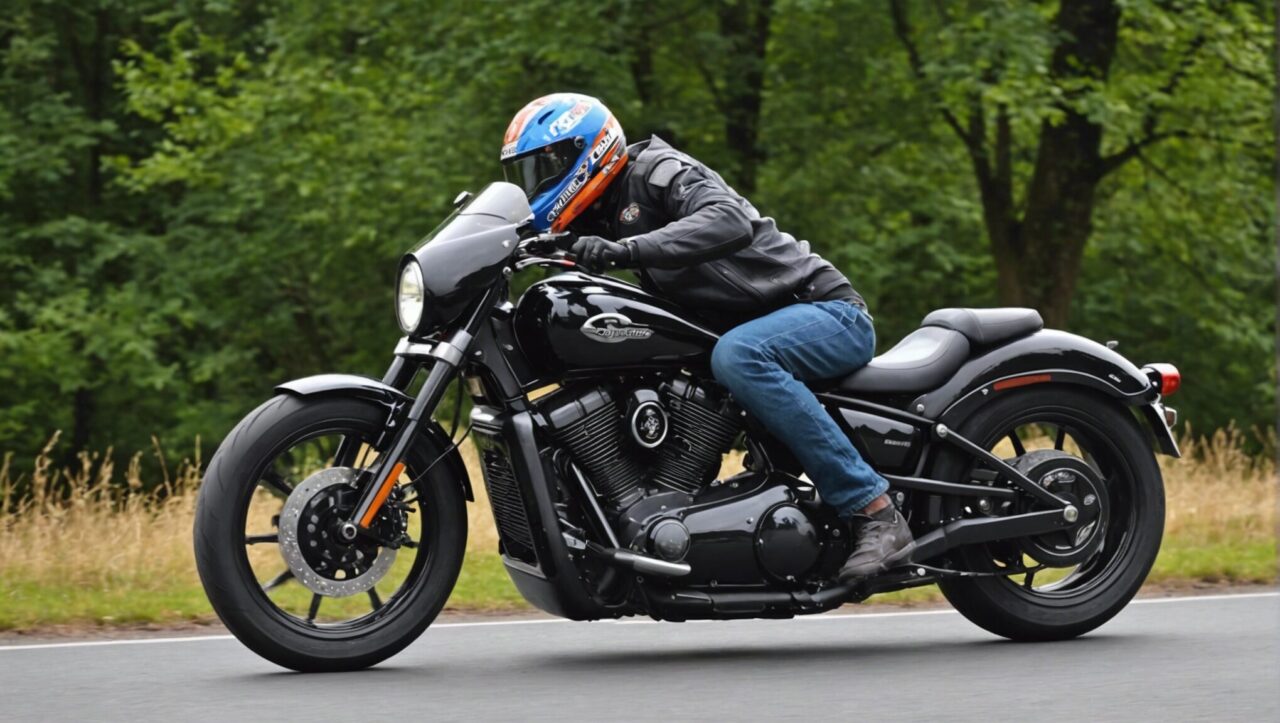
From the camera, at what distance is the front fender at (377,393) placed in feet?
19.1

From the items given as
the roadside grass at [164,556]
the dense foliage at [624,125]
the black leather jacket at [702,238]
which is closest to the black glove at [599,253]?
the black leather jacket at [702,238]

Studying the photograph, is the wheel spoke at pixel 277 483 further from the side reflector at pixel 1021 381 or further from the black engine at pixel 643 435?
the side reflector at pixel 1021 381

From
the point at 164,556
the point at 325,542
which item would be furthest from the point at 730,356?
the point at 164,556

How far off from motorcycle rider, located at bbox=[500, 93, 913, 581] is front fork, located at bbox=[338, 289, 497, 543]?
1.68 ft

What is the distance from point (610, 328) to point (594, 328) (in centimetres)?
6

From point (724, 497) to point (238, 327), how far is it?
1869 centimetres

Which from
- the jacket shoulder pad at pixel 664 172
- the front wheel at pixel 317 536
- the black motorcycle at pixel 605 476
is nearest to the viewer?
the front wheel at pixel 317 536

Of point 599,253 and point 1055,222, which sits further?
point 1055,222

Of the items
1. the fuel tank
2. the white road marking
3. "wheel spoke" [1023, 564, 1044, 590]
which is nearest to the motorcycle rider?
the fuel tank

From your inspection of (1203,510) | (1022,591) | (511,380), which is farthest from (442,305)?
(1203,510)

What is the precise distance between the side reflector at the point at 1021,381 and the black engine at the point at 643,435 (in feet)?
3.36

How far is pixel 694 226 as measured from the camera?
607cm

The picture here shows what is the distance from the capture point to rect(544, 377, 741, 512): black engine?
20.0ft

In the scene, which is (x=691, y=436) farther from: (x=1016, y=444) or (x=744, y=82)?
(x=744, y=82)
